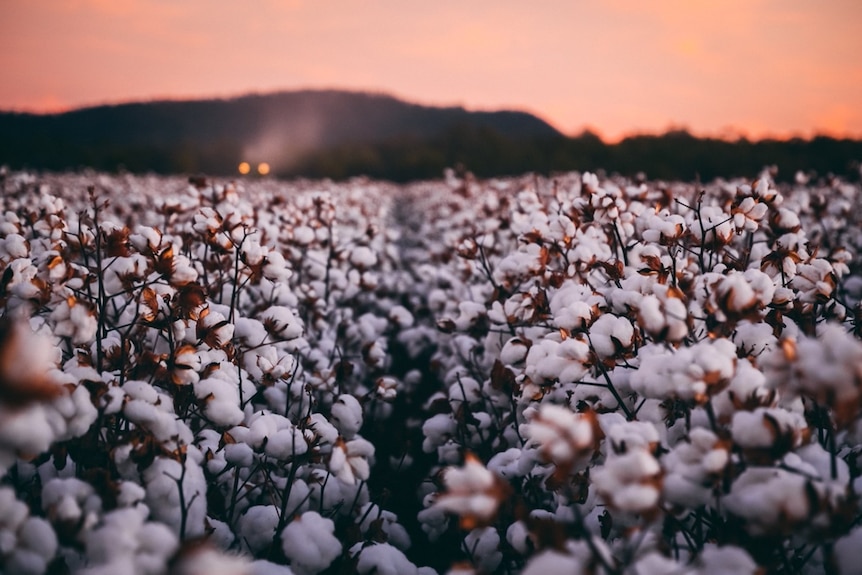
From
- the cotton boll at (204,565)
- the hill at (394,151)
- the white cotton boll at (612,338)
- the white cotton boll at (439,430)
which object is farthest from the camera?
the hill at (394,151)

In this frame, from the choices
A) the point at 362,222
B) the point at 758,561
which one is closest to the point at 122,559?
the point at 758,561

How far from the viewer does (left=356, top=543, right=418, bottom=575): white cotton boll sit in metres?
1.69

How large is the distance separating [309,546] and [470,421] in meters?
1.02

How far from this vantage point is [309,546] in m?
1.47

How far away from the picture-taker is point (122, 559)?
2.92 feet

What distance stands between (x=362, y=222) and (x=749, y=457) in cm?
674

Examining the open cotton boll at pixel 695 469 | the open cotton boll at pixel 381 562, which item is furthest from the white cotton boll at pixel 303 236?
the open cotton boll at pixel 695 469

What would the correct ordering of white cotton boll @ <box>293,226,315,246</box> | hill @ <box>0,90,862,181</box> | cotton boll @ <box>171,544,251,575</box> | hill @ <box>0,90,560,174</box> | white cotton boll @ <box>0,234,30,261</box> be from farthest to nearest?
hill @ <box>0,90,560,174</box>, hill @ <box>0,90,862,181</box>, white cotton boll @ <box>293,226,315,246</box>, white cotton boll @ <box>0,234,30,261</box>, cotton boll @ <box>171,544,251,575</box>

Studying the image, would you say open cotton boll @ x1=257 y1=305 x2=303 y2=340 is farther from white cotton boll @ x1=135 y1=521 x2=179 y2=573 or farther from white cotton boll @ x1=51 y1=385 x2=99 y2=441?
white cotton boll @ x1=135 y1=521 x2=179 y2=573

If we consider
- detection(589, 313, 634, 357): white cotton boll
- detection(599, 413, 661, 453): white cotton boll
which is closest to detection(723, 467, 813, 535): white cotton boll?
detection(599, 413, 661, 453): white cotton boll

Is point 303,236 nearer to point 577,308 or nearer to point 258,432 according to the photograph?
point 258,432

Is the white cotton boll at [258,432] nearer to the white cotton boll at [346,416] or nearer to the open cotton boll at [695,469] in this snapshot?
the white cotton boll at [346,416]

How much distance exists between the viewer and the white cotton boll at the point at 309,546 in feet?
4.81

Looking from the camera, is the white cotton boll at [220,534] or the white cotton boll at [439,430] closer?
the white cotton boll at [220,534]
